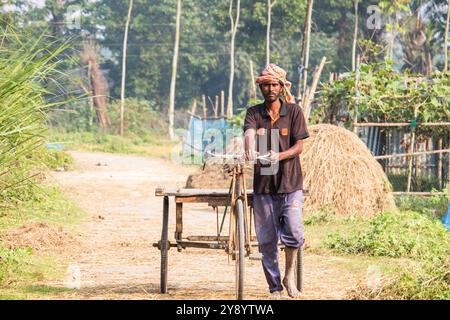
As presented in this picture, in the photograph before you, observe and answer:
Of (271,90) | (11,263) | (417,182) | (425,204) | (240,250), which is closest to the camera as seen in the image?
(240,250)

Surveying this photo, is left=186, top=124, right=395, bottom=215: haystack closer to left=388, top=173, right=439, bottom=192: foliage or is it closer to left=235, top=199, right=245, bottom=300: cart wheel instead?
left=388, top=173, right=439, bottom=192: foliage

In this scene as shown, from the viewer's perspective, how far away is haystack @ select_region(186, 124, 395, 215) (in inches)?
585

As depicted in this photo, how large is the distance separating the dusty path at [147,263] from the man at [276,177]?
47 cm

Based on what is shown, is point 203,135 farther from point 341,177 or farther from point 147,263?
point 147,263

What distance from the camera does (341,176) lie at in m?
15.0

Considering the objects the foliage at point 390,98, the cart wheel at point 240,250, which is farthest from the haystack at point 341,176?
the cart wheel at point 240,250

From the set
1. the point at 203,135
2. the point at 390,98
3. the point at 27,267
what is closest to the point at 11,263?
the point at 27,267

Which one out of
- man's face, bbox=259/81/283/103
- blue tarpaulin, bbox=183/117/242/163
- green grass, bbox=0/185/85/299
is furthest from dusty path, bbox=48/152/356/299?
blue tarpaulin, bbox=183/117/242/163

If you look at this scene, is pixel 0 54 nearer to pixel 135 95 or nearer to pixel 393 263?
pixel 393 263

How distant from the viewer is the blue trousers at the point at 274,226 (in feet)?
24.6

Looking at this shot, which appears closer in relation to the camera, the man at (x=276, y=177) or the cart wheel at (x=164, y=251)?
the man at (x=276, y=177)

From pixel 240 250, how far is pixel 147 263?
318cm

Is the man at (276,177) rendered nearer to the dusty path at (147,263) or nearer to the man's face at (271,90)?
the man's face at (271,90)

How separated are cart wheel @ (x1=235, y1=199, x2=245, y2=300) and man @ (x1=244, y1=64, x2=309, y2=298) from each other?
25 cm
